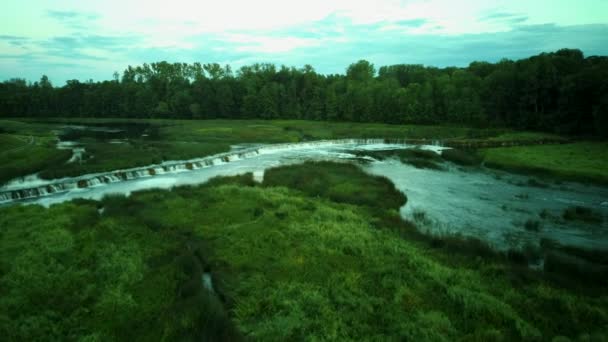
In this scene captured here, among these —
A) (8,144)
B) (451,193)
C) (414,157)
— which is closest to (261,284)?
(451,193)

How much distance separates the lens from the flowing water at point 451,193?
2200cm

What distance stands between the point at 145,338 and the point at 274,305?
4.28 m

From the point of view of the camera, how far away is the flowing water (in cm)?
2200

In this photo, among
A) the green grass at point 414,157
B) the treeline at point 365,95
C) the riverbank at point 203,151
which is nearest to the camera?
the riverbank at point 203,151

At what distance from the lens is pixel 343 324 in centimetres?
1156

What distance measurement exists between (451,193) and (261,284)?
2262 centimetres

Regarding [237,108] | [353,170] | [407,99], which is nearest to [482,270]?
[353,170]

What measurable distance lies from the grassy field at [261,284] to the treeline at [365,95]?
198 feet

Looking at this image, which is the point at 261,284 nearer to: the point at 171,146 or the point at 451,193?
the point at 451,193

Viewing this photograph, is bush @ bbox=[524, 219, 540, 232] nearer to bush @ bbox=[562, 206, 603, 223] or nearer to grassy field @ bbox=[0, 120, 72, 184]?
bush @ bbox=[562, 206, 603, 223]

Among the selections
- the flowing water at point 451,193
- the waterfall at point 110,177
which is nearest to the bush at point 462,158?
the flowing water at point 451,193

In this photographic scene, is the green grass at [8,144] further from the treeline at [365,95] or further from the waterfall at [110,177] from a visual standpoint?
the treeline at [365,95]

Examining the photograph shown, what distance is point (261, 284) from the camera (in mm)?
14305

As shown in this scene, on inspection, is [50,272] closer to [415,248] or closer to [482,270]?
[415,248]
